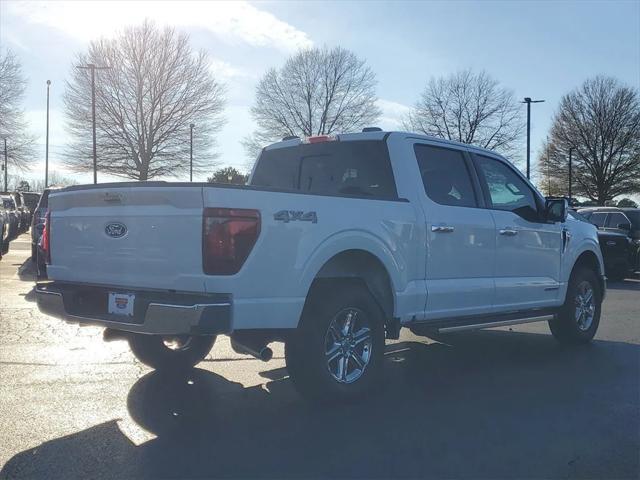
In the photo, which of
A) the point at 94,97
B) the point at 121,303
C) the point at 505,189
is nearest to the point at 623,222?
the point at 505,189

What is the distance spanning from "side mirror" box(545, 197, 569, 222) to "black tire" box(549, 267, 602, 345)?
3.11ft

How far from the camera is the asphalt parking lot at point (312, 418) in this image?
3.75 metres

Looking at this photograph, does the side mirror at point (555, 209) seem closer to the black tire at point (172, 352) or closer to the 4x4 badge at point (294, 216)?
the 4x4 badge at point (294, 216)

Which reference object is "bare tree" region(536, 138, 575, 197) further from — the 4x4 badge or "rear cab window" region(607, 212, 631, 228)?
the 4x4 badge

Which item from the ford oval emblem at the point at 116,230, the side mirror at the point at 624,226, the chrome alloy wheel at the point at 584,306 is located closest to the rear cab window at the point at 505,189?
the chrome alloy wheel at the point at 584,306

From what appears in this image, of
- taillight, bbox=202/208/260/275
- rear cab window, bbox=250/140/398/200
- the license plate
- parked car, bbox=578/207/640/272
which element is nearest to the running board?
rear cab window, bbox=250/140/398/200

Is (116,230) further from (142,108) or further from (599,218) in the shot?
(142,108)

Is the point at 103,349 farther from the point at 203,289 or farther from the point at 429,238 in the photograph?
the point at 429,238

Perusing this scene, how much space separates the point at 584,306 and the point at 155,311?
5.38m

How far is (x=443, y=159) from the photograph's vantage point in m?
6.05

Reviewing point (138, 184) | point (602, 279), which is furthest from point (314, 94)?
point (138, 184)

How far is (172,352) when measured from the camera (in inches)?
232

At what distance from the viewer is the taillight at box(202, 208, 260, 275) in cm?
→ 411

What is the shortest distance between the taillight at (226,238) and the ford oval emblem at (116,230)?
2.48ft
